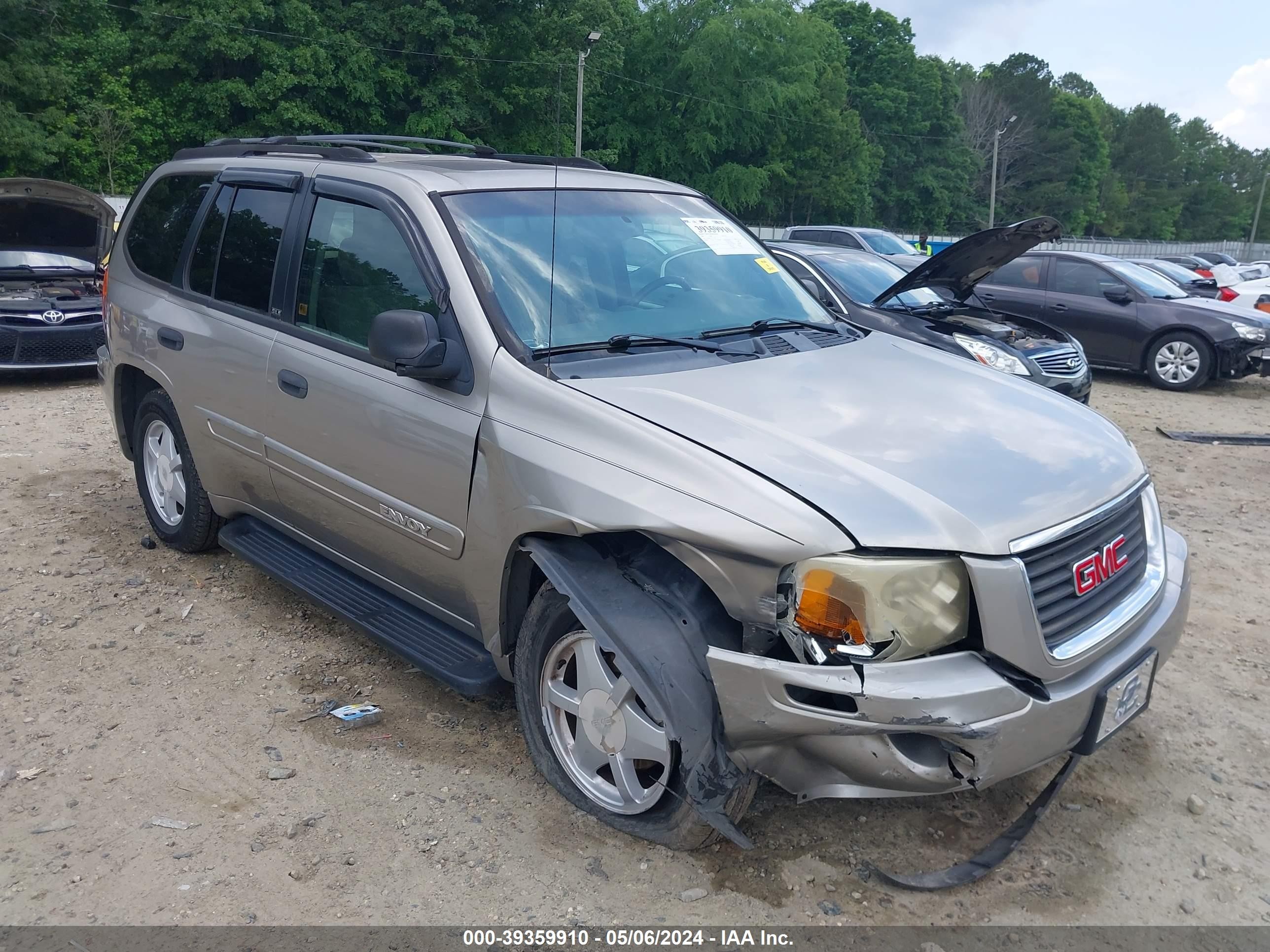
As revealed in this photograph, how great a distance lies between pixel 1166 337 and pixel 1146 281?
3.37 ft

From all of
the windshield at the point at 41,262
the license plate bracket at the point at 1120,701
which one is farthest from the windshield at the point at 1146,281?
the windshield at the point at 41,262

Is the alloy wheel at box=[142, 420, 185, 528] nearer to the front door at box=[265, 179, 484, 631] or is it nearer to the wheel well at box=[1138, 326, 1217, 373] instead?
the front door at box=[265, 179, 484, 631]

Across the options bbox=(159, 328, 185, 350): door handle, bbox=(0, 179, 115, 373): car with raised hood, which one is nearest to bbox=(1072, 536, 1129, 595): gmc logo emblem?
bbox=(159, 328, 185, 350): door handle

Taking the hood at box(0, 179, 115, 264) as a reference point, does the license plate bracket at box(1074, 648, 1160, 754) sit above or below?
below

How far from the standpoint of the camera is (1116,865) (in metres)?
2.91

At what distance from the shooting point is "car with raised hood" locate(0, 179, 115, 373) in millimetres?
9219

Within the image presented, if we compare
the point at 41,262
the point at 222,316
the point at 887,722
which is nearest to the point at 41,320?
the point at 41,262

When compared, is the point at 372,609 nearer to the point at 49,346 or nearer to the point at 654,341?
the point at 654,341

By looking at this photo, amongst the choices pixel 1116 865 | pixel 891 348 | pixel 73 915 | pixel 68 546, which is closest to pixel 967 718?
pixel 1116 865

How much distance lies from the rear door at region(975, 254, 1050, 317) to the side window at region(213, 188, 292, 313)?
396 inches

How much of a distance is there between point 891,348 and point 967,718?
1811 millimetres

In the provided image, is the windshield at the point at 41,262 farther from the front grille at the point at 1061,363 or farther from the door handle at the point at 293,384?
the front grille at the point at 1061,363

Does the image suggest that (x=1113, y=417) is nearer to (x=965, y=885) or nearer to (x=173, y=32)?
(x=965, y=885)

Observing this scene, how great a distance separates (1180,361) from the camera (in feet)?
38.8
